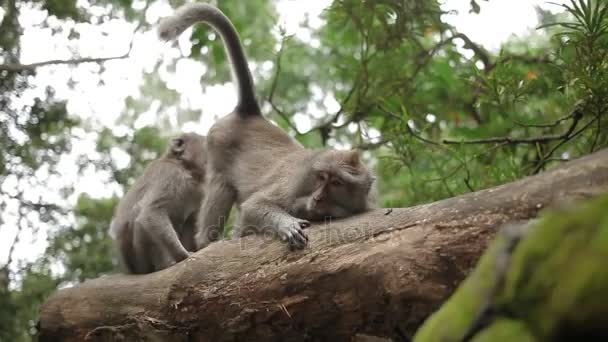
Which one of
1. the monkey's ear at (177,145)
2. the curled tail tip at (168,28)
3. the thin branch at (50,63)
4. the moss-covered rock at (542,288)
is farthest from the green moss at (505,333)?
the thin branch at (50,63)

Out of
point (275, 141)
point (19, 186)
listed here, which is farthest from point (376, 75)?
point (19, 186)

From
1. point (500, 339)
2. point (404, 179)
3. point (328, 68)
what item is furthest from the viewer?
point (328, 68)

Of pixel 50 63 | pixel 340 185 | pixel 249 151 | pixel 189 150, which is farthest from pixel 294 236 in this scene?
pixel 50 63

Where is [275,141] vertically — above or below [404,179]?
above

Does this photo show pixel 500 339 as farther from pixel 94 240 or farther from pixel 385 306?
pixel 94 240

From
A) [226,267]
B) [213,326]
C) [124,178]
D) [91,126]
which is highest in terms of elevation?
[91,126]

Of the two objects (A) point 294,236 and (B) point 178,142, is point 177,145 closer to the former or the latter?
(B) point 178,142

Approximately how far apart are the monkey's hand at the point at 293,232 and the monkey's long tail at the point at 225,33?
2.21 metres

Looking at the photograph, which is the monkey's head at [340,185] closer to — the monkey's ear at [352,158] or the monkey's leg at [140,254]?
the monkey's ear at [352,158]

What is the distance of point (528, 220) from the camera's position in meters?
3.59

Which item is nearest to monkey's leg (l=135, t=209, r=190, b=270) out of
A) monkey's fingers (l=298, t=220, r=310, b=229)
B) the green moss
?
monkey's fingers (l=298, t=220, r=310, b=229)

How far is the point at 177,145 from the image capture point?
7.11 m

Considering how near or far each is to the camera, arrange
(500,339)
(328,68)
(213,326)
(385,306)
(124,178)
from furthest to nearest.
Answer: (328,68)
(124,178)
(213,326)
(385,306)
(500,339)

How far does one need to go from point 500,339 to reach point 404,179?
6.63m
